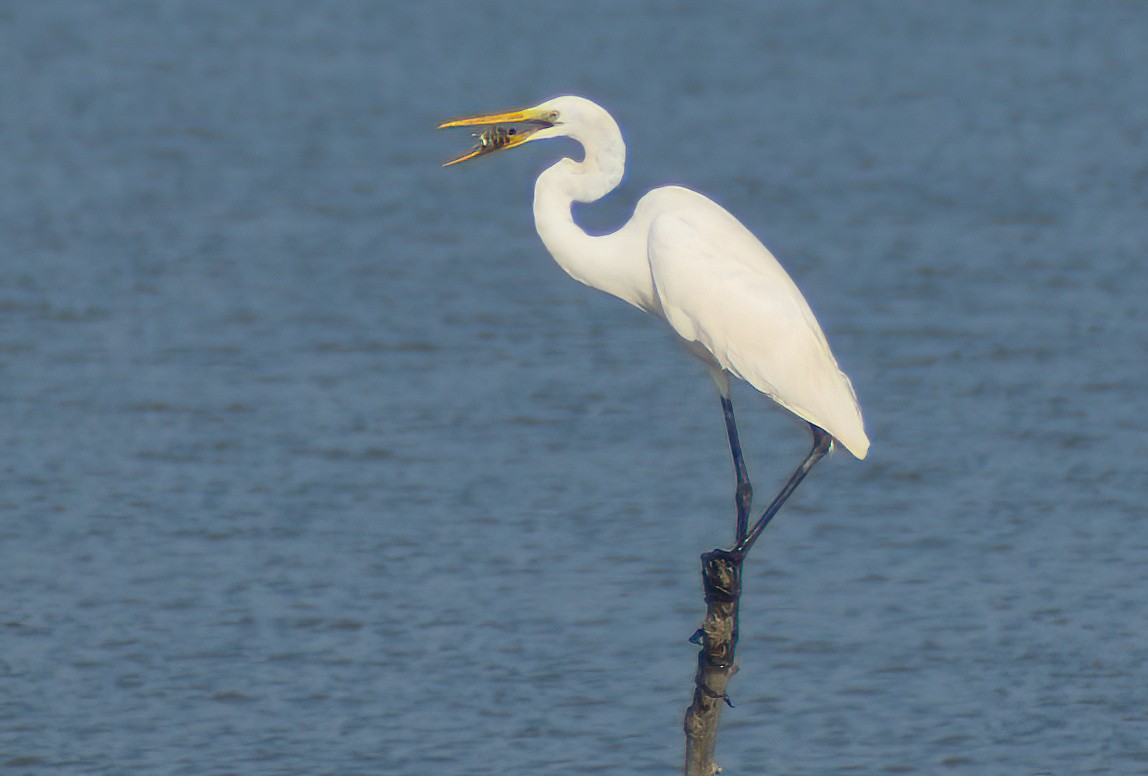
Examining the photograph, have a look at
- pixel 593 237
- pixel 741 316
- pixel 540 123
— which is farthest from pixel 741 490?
pixel 540 123

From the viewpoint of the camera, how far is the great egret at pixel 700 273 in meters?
6.57

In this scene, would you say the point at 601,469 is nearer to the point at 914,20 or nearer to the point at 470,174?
the point at 470,174

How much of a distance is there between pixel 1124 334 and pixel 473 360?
4.22 m

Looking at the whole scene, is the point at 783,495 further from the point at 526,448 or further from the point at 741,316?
the point at 526,448

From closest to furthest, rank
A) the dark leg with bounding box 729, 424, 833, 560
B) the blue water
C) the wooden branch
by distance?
the wooden branch < the dark leg with bounding box 729, 424, 833, 560 < the blue water

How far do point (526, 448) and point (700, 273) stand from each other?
4.50 m

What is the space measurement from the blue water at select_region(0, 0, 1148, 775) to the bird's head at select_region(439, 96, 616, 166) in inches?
107

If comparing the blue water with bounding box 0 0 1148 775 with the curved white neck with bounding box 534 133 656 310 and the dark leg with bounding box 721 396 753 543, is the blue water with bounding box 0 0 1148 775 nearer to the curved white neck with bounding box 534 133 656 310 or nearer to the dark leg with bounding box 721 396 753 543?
the dark leg with bounding box 721 396 753 543

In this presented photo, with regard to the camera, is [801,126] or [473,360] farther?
[801,126]

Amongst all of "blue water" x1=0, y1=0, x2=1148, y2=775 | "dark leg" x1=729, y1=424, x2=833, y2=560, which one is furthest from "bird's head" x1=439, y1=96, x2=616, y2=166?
"blue water" x1=0, y1=0, x2=1148, y2=775

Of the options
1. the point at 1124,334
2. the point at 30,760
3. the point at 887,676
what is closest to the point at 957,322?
the point at 1124,334

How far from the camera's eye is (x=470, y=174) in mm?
17438

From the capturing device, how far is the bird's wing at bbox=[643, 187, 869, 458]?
6609 millimetres

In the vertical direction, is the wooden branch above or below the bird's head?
below
